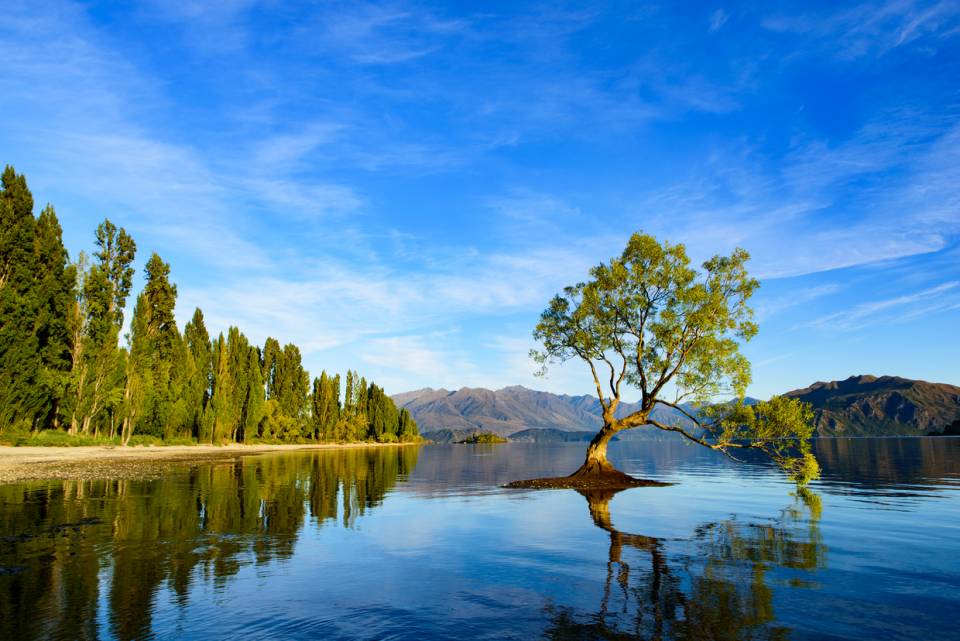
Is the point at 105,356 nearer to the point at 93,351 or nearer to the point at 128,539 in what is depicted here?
the point at 93,351

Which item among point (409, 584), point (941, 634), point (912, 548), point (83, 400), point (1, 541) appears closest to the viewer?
point (941, 634)

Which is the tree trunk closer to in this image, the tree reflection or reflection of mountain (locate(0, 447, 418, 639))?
reflection of mountain (locate(0, 447, 418, 639))

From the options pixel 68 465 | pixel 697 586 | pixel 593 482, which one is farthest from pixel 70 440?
pixel 697 586

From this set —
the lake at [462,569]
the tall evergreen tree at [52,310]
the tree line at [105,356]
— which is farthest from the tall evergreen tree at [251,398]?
the lake at [462,569]

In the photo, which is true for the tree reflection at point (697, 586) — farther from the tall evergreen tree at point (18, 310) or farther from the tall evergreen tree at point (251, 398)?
the tall evergreen tree at point (251, 398)

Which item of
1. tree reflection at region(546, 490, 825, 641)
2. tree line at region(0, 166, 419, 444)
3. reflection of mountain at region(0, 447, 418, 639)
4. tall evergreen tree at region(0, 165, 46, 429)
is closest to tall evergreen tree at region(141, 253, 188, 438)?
tree line at region(0, 166, 419, 444)

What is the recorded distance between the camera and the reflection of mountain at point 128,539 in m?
11.6

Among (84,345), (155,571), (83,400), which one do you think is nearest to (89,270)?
(84,345)

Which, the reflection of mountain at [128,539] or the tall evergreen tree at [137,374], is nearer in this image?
the reflection of mountain at [128,539]

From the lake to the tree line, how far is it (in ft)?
152

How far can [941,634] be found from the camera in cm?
1098

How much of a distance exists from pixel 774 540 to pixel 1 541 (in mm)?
27468

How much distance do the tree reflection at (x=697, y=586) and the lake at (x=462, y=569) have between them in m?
0.08

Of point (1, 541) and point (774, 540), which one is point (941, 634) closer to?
point (774, 540)
